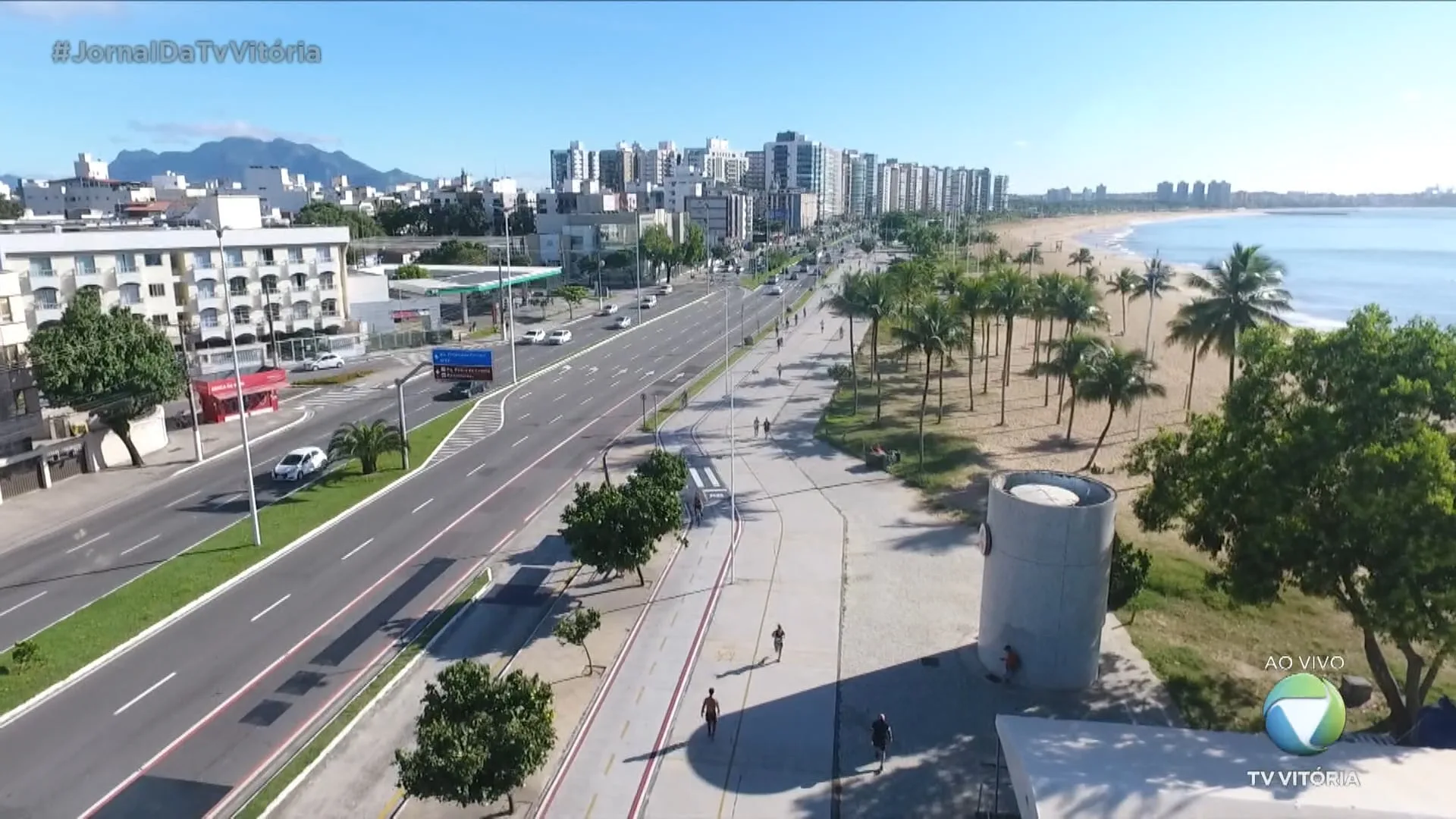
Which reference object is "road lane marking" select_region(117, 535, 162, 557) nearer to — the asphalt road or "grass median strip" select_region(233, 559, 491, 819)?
the asphalt road

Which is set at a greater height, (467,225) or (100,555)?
(467,225)

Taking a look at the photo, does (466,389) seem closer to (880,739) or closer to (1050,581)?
(1050,581)

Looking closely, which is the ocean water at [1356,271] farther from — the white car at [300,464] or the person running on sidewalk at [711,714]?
the white car at [300,464]

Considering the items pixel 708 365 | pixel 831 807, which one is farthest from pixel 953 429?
pixel 831 807

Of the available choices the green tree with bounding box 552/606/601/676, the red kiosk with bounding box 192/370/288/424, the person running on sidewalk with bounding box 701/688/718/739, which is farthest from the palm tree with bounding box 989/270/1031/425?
the red kiosk with bounding box 192/370/288/424

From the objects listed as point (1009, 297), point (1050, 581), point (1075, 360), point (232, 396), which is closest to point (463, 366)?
point (232, 396)

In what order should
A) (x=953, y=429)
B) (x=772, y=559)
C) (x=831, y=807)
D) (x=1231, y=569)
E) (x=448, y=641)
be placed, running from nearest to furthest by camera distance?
1. (x=831, y=807)
2. (x=1231, y=569)
3. (x=448, y=641)
4. (x=772, y=559)
5. (x=953, y=429)

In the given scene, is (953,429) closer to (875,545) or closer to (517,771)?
(875,545)
